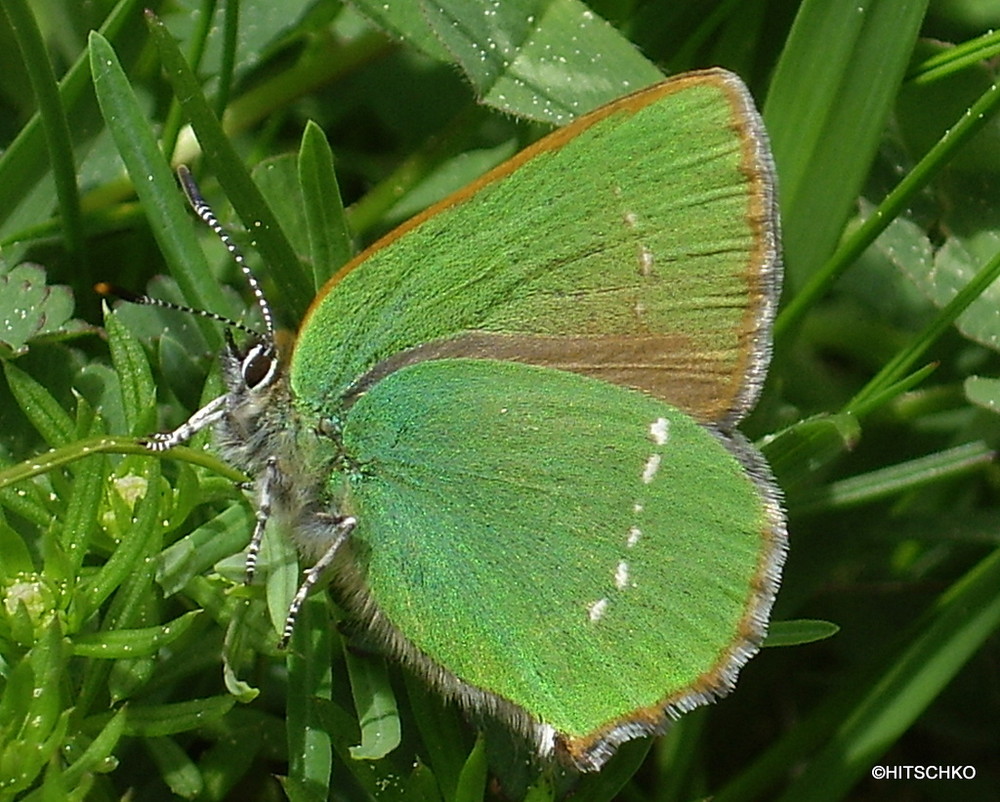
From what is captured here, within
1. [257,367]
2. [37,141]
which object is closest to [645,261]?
[257,367]

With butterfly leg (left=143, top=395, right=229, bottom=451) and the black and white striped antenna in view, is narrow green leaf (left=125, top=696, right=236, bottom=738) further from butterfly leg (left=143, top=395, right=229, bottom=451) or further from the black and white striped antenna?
the black and white striped antenna

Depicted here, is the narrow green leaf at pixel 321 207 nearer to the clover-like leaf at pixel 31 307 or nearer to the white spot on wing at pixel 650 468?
the clover-like leaf at pixel 31 307

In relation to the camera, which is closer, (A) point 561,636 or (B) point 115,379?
(A) point 561,636

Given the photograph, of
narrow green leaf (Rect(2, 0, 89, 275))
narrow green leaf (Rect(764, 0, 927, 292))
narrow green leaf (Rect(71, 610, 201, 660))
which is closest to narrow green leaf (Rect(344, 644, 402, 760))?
narrow green leaf (Rect(71, 610, 201, 660))

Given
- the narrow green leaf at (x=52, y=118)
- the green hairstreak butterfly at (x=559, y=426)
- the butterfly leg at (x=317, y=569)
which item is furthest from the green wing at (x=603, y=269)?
the narrow green leaf at (x=52, y=118)

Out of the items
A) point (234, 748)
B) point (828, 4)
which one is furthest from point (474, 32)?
point (234, 748)

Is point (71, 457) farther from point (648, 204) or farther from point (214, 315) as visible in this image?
point (648, 204)
